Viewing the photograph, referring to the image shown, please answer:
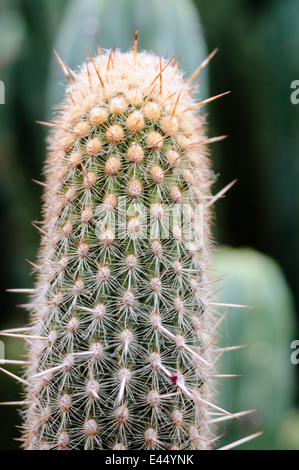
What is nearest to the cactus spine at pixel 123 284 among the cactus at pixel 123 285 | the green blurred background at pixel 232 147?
the cactus at pixel 123 285

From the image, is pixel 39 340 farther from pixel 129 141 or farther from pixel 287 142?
pixel 287 142

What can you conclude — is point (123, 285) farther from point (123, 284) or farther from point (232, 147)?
point (232, 147)

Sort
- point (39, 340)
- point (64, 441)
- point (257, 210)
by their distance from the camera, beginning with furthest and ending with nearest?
1. point (257, 210)
2. point (39, 340)
3. point (64, 441)

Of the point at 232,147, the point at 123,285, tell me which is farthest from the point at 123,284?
the point at 232,147

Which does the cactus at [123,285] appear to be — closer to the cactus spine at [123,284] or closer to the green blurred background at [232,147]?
the cactus spine at [123,284]

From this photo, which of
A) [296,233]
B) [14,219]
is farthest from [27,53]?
[296,233]

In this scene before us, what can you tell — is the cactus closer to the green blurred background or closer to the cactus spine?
the cactus spine

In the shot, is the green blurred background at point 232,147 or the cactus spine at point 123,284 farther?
the green blurred background at point 232,147

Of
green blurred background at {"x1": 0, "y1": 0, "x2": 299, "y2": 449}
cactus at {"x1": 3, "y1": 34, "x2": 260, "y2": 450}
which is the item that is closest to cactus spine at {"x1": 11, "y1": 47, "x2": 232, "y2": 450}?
cactus at {"x1": 3, "y1": 34, "x2": 260, "y2": 450}
